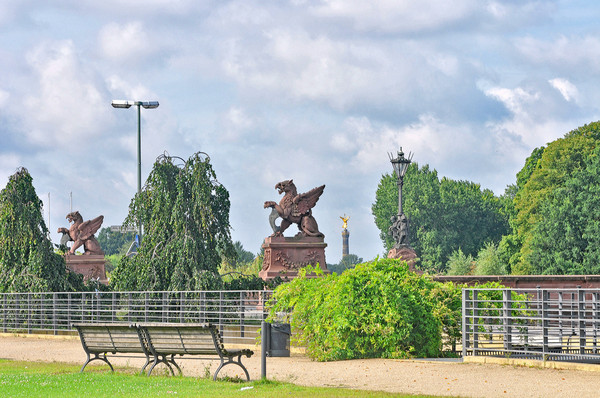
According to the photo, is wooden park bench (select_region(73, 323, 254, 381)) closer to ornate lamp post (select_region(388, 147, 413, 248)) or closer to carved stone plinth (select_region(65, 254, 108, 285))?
ornate lamp post (select_region(388, 147, 413, 248))

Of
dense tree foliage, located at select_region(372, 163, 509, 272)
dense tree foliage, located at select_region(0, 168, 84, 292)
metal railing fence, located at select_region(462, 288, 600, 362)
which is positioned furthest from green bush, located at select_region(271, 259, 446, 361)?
dense tree foliage, located at select_region(372, 163, 509, 272)

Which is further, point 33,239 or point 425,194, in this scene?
point 425,194

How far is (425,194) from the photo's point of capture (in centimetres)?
9550

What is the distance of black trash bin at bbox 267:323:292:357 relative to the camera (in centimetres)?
1567

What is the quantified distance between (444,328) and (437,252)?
72.9 metres

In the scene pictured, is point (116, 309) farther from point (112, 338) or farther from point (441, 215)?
point (441, 215)

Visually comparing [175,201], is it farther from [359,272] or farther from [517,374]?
[517,374]

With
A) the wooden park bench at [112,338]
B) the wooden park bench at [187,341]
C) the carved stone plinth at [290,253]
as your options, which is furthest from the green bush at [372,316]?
the carved stone plinth at [290,253]

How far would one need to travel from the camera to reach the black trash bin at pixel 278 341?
15.7 m

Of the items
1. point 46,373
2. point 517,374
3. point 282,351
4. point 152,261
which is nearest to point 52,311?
point 152,261

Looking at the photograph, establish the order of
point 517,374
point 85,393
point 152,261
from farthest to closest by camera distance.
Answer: point 152,261
point 517,374
point 85,393

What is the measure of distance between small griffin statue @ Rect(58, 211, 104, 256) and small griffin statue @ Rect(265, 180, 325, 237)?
12.4 meters

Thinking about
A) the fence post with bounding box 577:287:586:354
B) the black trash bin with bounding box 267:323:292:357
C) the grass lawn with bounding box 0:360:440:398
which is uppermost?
the fence post with bounding box 577:287:586:354

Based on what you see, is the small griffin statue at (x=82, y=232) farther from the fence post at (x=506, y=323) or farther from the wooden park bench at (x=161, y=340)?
the fence post at (x=506, y=323)
